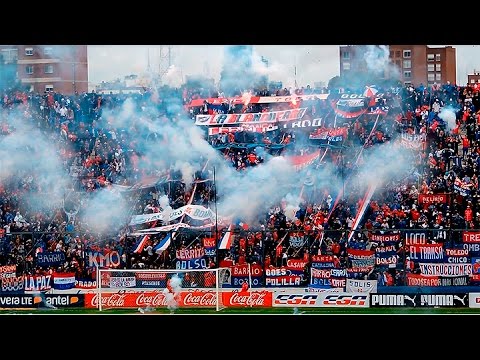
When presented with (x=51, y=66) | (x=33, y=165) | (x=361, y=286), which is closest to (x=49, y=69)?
(x=51, y=66)

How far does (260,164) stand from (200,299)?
1595mm

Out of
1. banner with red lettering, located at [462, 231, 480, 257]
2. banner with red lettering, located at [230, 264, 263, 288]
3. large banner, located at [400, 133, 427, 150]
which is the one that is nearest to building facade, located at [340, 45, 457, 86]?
large banner, located at [400, 133, 427, 150]

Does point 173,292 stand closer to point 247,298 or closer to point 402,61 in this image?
point 247,298

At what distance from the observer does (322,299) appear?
10547 mm

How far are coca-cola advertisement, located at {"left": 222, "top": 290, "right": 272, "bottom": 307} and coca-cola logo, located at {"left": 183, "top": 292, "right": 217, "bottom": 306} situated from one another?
4.7 inches

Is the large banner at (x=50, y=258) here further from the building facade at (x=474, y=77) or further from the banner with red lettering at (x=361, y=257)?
the building facade at (x=474, y=77)

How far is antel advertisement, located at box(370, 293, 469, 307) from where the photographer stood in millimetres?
10484

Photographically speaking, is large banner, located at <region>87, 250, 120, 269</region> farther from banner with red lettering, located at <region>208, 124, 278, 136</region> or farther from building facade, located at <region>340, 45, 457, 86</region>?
building facade, located at <region>340, 45, 457, 86</region>

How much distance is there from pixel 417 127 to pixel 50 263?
168 inches

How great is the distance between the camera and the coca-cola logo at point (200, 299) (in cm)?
1056

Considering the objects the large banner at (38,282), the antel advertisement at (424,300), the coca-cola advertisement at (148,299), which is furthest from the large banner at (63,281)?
the antel advertisement at (424,300)

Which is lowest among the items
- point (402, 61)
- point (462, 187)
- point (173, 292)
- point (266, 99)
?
point (173, 292)

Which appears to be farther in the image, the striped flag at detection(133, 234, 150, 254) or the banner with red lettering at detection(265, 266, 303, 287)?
the striped flag at detection(133, 234, 150, 254)

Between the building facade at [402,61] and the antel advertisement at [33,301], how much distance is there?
154 inches
